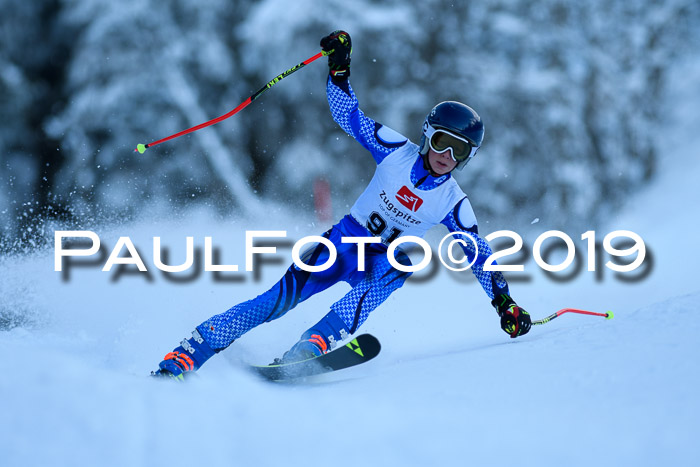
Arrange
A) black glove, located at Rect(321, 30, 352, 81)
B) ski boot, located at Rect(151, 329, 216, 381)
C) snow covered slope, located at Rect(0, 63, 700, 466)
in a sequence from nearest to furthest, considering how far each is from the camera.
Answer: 1. snow covered slope, located at Rect(0, 63, 700, 466)
2. ski boot, located at Rect(151, 329, 216, 381)
3. black glove, located at Rect(321, 30, 352, 81)

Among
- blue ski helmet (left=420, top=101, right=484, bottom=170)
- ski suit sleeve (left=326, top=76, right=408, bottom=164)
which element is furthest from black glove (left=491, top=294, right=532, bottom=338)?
ski suit sleeve (left=326, top=76, right=408, bottom=164)

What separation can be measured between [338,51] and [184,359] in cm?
165

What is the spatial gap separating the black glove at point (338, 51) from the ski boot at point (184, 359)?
1456 mm

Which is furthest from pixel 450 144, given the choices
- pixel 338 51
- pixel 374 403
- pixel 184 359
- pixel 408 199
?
pixel 184 359

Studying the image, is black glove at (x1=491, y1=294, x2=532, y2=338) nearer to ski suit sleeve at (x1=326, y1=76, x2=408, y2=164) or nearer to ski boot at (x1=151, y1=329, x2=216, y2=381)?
Answer: ski suit sleeve at (x1=326, y1=76, x2=408, y2=164)

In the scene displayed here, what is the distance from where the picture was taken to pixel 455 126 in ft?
9.82

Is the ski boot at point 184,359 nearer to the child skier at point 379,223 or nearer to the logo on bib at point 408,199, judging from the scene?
the child skier at point 379,223

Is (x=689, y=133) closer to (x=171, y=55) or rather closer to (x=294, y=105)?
(x=294, y=105)

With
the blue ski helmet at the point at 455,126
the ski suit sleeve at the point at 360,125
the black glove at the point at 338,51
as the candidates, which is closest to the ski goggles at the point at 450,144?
the blue ski helmet at the point at 455,126

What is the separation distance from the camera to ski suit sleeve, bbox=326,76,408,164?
10.6 ft

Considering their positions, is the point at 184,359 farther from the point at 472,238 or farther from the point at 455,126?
the point at 455,126

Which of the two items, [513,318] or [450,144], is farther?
[513,318]

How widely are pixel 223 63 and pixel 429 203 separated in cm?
756

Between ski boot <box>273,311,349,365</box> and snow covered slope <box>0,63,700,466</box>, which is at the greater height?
ski boot <box>273,311,349,365</box>
